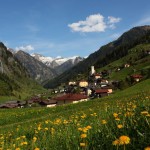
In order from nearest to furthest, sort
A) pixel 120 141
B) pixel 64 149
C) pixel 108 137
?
pixel 120 141
pixel 108 137
pixel 64 149

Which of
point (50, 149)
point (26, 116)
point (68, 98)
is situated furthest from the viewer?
point (68, 98)

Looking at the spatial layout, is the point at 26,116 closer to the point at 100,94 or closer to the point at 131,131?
the point at 131,131

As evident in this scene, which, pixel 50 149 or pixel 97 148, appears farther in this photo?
pixel 50 149

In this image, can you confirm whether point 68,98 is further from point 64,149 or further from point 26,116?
point 64,149

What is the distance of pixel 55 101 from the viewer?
130750 mm

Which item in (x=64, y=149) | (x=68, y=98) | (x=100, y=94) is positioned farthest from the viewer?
(x=100, y=94)

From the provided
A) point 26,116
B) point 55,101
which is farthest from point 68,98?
point 26,116

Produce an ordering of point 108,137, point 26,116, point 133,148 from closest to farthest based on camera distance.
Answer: point 133,148, point 108,137, point 26,116

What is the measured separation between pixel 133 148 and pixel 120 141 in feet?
→ 1.32

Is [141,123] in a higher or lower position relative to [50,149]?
higher

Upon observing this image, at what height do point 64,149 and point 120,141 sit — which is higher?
point 120,141

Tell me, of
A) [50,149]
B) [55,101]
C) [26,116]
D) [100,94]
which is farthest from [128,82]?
[50,149]

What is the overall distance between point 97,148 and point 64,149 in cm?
88

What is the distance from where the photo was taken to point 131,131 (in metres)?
4.61
